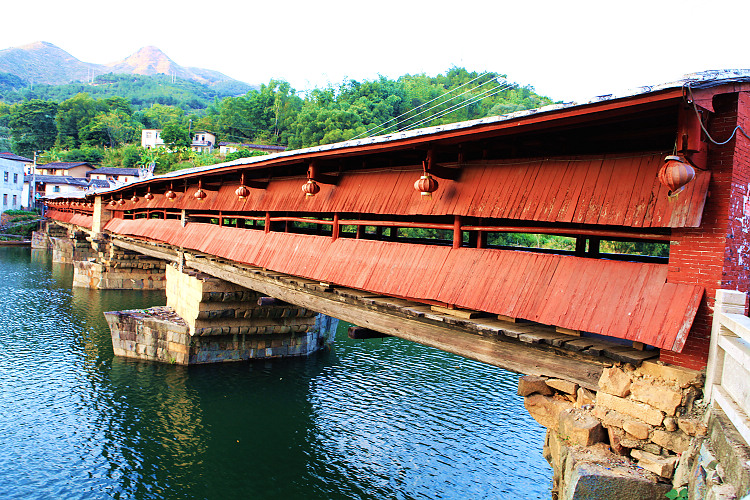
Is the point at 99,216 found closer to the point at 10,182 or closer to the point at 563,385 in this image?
the point at 563,385

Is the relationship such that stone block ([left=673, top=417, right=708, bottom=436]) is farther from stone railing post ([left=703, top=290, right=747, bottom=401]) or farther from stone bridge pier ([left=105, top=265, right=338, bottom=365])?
stone bridge pier ([left=105, top=265, right=338, bottom=365])

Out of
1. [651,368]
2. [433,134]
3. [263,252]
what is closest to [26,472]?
[263,252]

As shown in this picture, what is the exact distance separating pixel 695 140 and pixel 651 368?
2.43 metres

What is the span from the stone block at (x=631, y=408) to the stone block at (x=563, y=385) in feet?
1.23

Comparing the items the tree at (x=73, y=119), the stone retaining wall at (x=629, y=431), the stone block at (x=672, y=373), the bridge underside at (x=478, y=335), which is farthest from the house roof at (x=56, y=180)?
the stone block at (x=672, y=373)

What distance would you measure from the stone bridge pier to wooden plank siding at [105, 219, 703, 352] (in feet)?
19.3

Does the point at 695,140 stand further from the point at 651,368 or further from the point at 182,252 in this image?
the point at 182,252

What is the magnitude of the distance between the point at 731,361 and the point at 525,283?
2.57 m

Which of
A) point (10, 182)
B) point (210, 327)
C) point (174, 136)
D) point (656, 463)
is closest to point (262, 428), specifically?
point (210, 327)

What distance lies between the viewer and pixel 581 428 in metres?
5.34

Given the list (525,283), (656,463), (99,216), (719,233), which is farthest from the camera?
(99,216)

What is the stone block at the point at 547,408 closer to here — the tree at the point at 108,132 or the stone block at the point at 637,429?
the stone block at the point at 637,429

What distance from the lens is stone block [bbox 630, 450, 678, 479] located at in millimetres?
4770

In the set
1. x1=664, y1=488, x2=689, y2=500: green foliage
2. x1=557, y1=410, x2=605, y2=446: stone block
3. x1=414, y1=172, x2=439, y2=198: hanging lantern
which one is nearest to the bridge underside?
x1=557, y1=410, x2=605, y2=446: stone block
